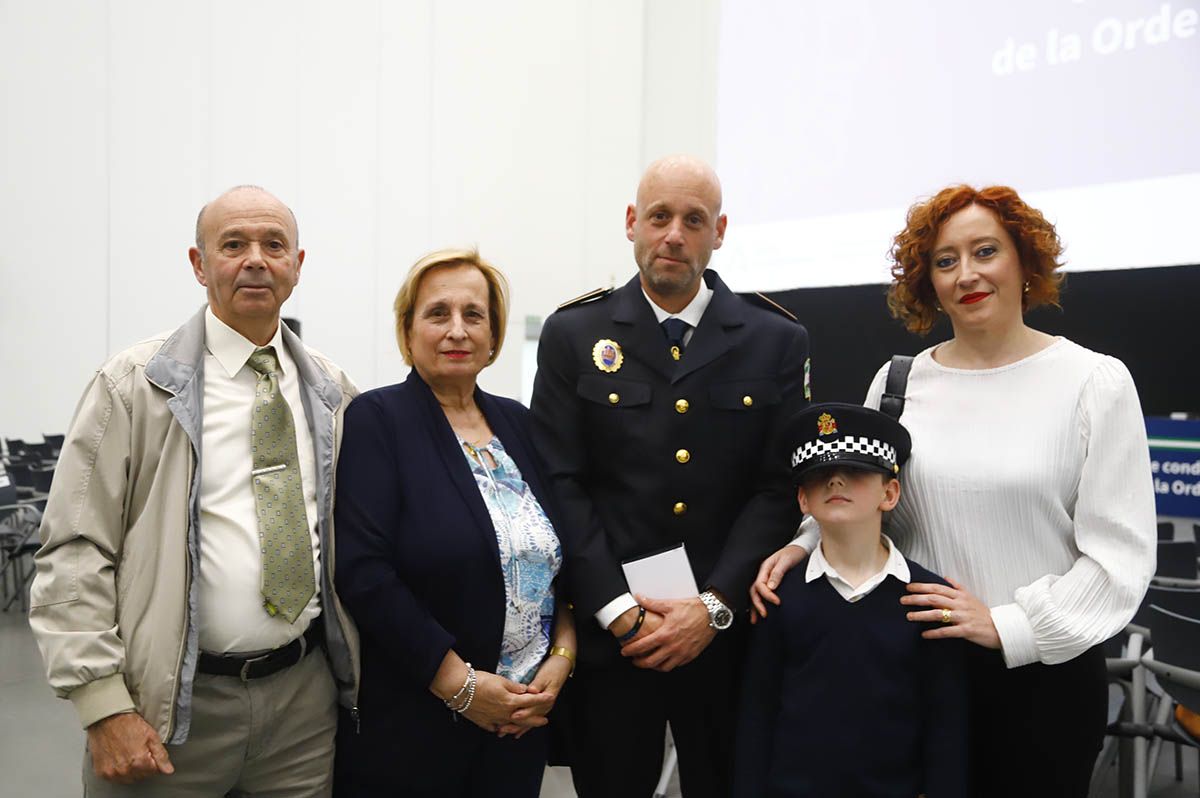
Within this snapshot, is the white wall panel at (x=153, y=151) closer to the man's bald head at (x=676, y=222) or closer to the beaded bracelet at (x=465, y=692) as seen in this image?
the man's bald head at (x=676, y=222)

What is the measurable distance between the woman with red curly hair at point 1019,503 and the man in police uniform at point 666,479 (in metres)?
0.20

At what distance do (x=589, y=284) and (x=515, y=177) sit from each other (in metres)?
1.45

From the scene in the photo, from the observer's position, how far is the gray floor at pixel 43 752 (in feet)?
10.4

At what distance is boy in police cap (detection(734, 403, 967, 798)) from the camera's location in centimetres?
153

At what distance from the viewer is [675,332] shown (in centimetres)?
189

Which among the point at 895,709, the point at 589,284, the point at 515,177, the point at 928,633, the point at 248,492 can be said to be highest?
the point at 515,177

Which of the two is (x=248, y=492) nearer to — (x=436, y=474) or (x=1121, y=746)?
(x=436, y=474)

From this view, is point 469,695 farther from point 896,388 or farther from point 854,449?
point 896,388

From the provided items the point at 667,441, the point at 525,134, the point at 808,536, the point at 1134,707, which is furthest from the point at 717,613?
the point at 525,134

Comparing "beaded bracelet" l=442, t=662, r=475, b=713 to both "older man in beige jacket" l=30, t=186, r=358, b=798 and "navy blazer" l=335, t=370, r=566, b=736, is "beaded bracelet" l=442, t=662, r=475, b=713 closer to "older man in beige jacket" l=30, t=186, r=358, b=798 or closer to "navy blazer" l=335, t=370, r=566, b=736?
"navy blazer" l=335, t=370, r=566, b=736

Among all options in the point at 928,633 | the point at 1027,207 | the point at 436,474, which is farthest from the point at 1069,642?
the point at 436,474

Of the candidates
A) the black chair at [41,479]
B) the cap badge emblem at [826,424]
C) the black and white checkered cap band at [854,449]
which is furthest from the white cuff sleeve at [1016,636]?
the black chair at [41,479]

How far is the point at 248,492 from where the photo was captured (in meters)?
1.63

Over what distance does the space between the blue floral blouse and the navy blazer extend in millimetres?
38
